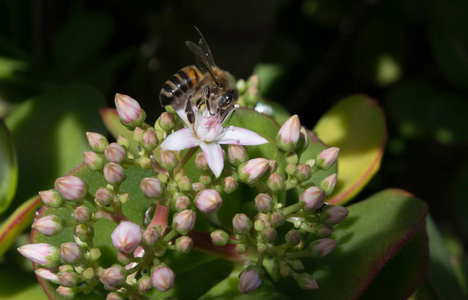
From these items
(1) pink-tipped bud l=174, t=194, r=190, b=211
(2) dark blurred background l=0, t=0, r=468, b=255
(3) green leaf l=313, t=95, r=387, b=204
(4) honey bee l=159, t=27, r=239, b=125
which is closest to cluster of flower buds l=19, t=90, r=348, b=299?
(1) pink-tipped bud l=174, t=194, r=190, b=211

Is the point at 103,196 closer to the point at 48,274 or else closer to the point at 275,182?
the point at 48,274

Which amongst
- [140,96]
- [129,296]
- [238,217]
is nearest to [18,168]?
[129,296]

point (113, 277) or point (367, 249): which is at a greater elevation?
point (113, 277)

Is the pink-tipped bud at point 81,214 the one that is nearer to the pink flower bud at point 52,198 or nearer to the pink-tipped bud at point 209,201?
the pink flower bud at point 52,198

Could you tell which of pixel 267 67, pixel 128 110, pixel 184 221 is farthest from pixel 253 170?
pixel 267 67

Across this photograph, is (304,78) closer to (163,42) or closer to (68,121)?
(163,42)

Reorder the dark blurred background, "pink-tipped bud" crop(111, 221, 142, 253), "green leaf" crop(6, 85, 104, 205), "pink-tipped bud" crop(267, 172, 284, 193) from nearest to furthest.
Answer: "pink-tipped bud" crop(111, 221, 142, 253)
"pink-tipped bud" crop(267, 172, 284, 193)
"green leaf" crop(6, 85, 104, 205)
the dark blurred background

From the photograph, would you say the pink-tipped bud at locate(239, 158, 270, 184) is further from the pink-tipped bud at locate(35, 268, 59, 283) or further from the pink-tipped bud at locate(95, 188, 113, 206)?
the pink-tipped bud at locate(35, 268, 59, 283)
